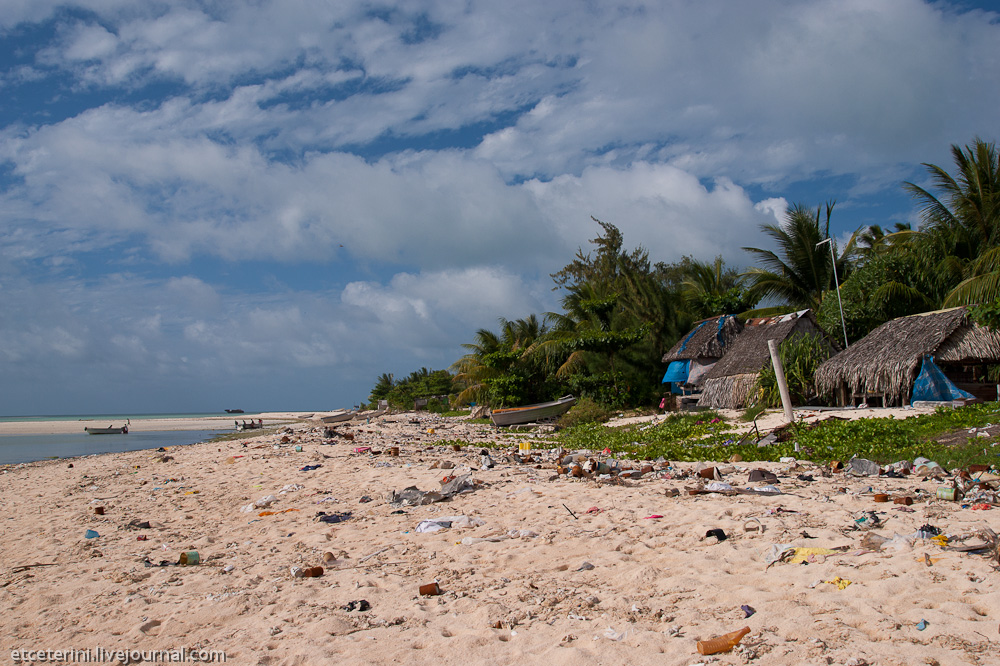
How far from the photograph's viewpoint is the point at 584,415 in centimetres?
1753

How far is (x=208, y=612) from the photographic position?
147 inches

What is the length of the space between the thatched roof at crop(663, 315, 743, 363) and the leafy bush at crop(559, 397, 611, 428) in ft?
11.8

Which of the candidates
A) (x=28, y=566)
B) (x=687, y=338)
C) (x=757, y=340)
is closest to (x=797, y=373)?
(x=757, y=340)

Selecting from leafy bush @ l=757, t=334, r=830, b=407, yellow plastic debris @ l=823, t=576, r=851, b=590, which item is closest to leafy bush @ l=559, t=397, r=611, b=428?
leafy bush @ l=757, t=334, r=830, b=407

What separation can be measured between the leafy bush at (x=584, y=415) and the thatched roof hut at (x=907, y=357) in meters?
5.96

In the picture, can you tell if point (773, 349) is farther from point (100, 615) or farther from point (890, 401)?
point (100, 615)

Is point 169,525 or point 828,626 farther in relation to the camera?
point 169,525

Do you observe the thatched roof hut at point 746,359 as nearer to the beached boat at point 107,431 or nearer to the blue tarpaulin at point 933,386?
the blue tarpaulin at point 933,386

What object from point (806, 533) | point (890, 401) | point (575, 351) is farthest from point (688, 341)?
point (806, 533)

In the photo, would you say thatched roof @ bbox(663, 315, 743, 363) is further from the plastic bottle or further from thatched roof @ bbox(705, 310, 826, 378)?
the plastic bottle

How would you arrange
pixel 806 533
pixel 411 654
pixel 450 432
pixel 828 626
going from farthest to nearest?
pixel 450 432
pixel 806 533
pixel 411 654
pixel 828 626

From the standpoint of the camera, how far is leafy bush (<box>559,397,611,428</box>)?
17484 millimetres

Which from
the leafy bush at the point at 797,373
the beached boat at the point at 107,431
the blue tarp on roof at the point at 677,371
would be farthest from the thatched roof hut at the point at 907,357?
the beached boat at the point at 107,431

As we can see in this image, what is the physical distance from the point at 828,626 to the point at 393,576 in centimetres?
263
